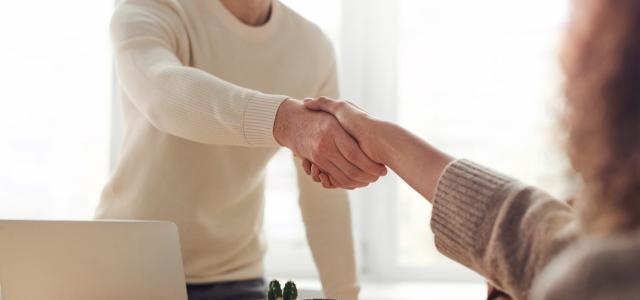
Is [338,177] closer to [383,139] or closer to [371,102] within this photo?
[383,139]

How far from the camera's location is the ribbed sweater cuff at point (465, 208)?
3.06ft

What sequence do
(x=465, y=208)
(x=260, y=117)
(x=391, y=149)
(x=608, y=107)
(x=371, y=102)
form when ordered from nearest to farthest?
(x=608, y=107), (x=465, y=208), (x=391, y=149), (x=260, y=117), (x=371, y=102)

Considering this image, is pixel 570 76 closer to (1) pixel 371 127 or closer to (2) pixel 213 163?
(1) pixel 371 127

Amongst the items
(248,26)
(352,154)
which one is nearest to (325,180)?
(352,154)

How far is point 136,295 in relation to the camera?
4.37 feet

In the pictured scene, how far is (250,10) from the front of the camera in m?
2.01

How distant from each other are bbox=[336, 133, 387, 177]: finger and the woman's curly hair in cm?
82

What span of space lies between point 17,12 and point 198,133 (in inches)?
70.8

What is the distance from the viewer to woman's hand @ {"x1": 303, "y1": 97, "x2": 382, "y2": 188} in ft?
4.91

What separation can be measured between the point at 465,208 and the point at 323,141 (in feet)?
2.13

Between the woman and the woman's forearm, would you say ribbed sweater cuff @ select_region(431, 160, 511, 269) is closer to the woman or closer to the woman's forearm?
the woman

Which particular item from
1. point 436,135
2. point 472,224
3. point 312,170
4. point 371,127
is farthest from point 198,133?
point 436,135

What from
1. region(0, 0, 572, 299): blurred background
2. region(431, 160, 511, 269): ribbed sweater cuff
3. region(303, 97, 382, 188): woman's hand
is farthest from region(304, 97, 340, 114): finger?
region(0, 0, 572, 299): blurred background

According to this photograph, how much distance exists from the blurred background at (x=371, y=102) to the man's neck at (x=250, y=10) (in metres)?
0.97
